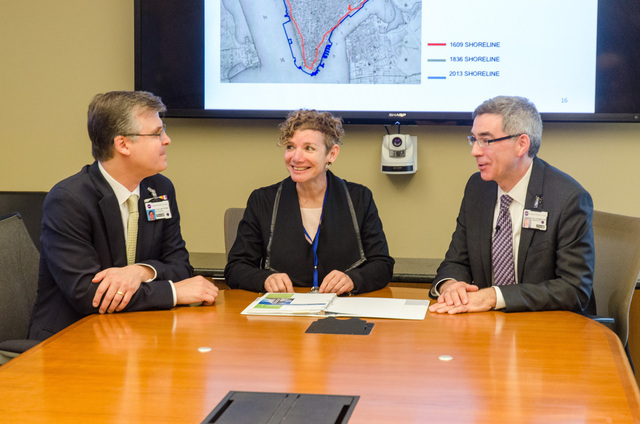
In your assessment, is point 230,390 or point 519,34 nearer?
point 230,390

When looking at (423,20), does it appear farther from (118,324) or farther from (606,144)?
(118,324)

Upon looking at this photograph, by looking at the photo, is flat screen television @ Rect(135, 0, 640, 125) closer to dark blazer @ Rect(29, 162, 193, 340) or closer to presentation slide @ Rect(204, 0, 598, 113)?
presentation slide @ Rect(204, 0, 598, 113)

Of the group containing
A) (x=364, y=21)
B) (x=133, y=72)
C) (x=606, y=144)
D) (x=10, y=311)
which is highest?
(x=364, y=21)

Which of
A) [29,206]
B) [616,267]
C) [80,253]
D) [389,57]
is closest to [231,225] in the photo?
[80,253]

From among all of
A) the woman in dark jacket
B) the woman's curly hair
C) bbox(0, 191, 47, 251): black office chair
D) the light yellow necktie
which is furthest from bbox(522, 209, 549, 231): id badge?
bbox(0, 191, 47, 251): black office chair

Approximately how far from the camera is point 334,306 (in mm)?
2354

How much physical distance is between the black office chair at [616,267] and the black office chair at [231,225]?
5.00 feet

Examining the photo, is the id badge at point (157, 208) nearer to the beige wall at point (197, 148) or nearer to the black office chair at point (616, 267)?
the beige wall at point (197, 148)

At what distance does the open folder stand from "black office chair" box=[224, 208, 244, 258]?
0.78m

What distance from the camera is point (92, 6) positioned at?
3912mm

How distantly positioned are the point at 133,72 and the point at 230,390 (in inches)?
108

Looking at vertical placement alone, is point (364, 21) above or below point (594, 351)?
above

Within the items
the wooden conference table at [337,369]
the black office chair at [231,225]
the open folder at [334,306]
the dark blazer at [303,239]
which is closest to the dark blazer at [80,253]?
the wooden conference table at [337,369]

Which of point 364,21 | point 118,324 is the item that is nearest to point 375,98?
point 364,21
